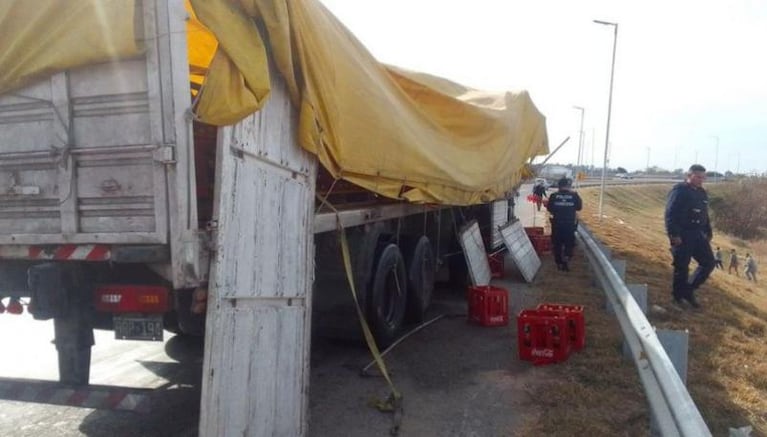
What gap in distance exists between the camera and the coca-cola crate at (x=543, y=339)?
611 cm

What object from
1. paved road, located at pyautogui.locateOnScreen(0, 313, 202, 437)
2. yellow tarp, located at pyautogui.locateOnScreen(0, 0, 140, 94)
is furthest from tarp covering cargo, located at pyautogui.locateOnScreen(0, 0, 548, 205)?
paved road, located at pyautogui.locateOnScreen(0, 313, 202, 437)

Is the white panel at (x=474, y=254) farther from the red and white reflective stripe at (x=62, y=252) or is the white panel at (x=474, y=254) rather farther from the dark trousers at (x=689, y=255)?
the red and white reflective stripe at (x=62, y=252)

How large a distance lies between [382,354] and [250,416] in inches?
109

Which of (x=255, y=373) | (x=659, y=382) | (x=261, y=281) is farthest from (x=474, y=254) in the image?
(x=255, y=373)

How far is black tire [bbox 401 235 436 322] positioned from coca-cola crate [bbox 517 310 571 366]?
1480 mm

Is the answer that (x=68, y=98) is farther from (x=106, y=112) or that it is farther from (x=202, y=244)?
(x=202, y=244)

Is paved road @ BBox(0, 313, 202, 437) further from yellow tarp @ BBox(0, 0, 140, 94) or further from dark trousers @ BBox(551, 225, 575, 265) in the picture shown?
dark trousers @ BBox(551, 225, 575, 265)

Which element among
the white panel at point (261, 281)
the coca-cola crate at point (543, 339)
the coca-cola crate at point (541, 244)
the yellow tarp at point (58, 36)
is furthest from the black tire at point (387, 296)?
the coca-cola crate at point (541, 244)

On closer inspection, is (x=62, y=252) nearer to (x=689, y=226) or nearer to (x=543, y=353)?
(x=543, y=353)

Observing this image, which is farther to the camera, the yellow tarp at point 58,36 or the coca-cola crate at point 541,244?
the coca-cola crate at point 541,244

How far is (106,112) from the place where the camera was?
11.6ft

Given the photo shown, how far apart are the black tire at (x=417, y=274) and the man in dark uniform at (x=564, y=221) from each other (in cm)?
470

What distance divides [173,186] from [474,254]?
21.3 ft

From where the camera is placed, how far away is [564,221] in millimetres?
11875
